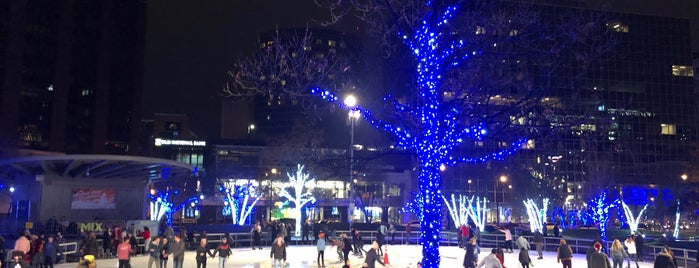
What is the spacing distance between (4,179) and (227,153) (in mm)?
66701

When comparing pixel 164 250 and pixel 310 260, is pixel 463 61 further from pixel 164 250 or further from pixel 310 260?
pixel 310 260

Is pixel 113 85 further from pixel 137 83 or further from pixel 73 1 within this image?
pixel 73 1

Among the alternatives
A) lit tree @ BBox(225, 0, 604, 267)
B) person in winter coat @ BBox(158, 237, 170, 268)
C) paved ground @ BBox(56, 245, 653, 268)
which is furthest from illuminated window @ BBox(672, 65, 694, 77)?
person in winter coat @ BBox(158, 237, 170, 268)

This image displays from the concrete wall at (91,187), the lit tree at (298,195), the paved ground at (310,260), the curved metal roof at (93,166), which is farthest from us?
the lit tree at (298,195)

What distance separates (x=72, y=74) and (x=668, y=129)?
305 feet

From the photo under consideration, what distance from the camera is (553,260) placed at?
27.1m

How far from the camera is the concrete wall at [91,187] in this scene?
32.7 m

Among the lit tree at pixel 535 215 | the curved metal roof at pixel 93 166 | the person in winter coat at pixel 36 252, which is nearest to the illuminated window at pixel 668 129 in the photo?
the lit tree at pixel 535 215

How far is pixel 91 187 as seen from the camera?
3509cm

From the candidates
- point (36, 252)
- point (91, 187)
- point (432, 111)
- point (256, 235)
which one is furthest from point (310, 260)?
point (91, 187)

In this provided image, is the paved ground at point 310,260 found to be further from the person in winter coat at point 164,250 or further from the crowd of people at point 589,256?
the person in winter coat at point 164,250

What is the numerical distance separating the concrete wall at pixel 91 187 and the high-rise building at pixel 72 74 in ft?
119

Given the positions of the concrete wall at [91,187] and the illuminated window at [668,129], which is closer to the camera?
the concrete wall at [91,187]

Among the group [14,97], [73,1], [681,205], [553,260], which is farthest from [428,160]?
[73,1]
